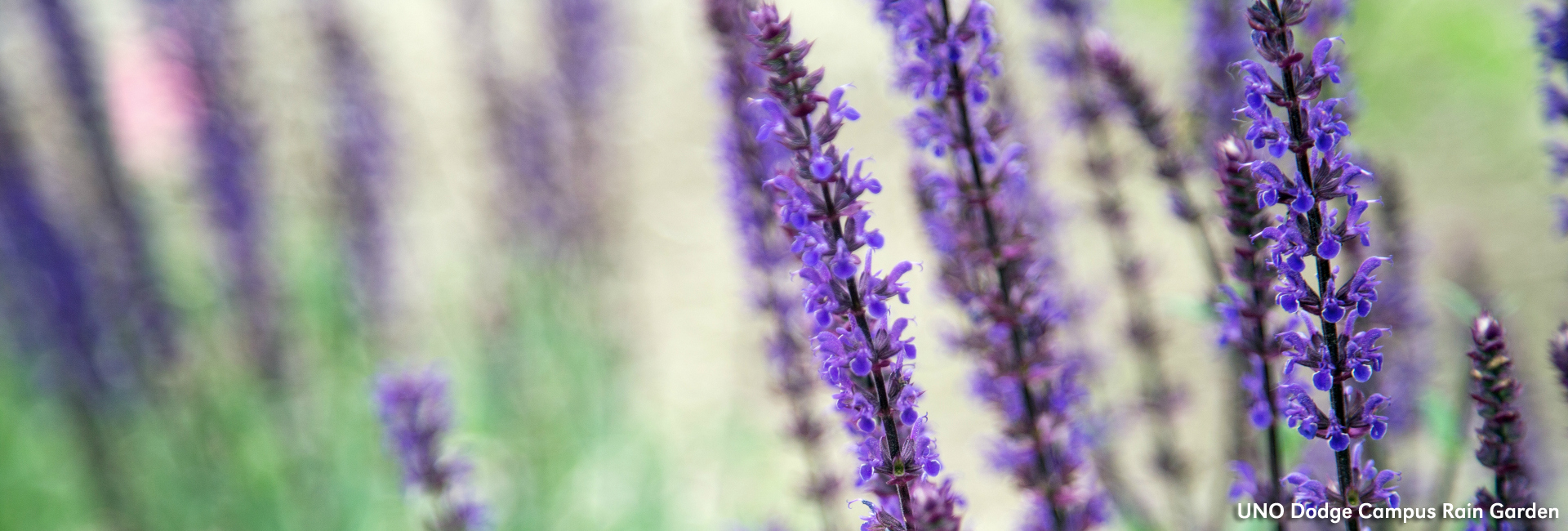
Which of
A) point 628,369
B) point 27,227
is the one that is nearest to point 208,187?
point 27,227

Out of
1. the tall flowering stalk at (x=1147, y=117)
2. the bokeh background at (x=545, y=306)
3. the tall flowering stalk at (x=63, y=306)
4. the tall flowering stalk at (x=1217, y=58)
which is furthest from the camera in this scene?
the bokeh background at (x=545, y=306)

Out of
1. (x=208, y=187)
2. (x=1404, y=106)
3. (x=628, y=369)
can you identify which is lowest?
(x=628, y=369)

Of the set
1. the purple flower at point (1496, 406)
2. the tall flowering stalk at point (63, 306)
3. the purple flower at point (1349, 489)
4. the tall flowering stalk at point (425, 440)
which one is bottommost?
the purple flower at point (1349, 489)

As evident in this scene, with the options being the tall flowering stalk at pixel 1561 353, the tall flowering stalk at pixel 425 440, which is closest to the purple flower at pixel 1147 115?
the tall flowering stalk at pixel 1561 353

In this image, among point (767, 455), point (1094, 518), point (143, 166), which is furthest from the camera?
point (143, 166)

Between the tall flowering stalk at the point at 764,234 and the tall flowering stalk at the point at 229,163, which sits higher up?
the tall flowering stalk at the point at 229,163

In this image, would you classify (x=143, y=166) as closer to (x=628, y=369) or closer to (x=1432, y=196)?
(x=628, y=369)

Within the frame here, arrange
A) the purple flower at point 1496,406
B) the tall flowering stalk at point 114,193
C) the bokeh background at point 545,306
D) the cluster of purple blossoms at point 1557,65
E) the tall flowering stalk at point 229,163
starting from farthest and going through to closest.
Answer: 1. the tall flowering stalk at point 229,163
2. the bokeh background at point 545,306
3. the tall flowering stalk at point 114,193
4. the cluster of purple blossoms at point 1557,65
5. the purple flower at point 1496,406

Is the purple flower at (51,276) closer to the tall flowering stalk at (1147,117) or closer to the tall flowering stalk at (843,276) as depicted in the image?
the tall flowering stalk at (843,276)
